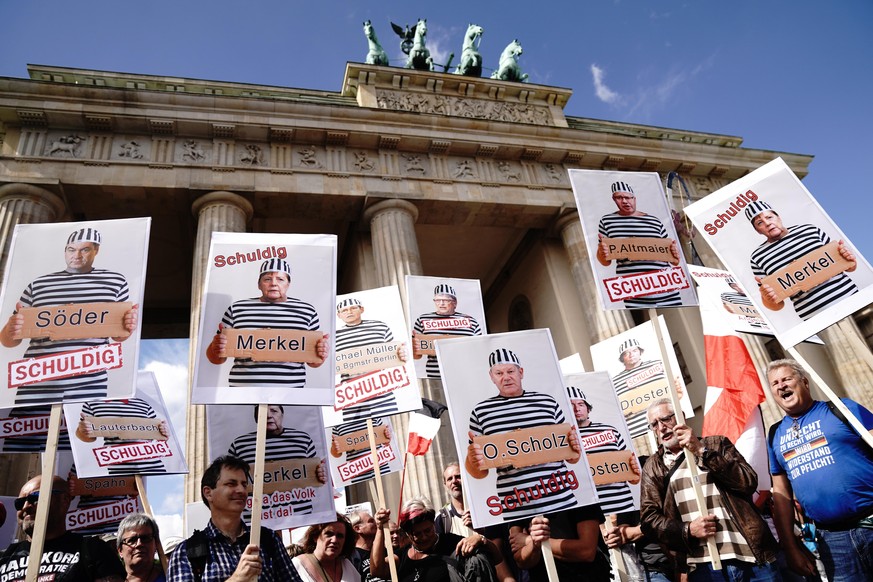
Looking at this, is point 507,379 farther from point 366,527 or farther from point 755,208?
point 755,208

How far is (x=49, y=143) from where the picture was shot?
1458 cm

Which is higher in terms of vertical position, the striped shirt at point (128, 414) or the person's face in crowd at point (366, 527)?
the striped shirt at point (128, 414)

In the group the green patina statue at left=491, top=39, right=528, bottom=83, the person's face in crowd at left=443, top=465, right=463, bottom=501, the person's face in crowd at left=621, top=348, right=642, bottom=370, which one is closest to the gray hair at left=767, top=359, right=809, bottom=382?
the person's face in crowd at left=443, top=465, right=463, bottom=501

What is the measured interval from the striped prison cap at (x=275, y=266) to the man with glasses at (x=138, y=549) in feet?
7.11

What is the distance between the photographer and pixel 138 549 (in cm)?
409

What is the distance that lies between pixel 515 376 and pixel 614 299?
67.5 inches

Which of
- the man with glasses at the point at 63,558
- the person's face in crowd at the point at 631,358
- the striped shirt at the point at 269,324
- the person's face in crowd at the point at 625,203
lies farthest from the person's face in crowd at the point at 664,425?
the person's face in crowd at the point at 631,358

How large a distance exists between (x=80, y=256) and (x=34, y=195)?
10.8 m

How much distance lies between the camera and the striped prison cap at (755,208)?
5695 mm

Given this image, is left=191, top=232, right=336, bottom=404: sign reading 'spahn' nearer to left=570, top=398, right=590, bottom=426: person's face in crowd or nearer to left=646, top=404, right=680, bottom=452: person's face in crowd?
left=646, top=404, right=680, bottom=452: person's face in crowd

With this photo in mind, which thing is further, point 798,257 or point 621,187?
point 621,187

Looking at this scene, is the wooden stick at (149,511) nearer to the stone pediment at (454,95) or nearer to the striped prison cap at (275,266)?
the striped prison cap at (275,266)

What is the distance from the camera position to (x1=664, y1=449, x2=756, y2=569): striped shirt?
13.6ft

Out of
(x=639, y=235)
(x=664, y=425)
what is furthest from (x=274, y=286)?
(x=639, y=235)
